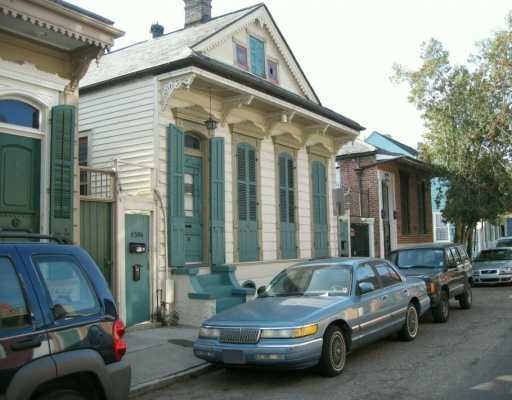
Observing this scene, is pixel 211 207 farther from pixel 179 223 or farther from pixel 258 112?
pixel 258 112

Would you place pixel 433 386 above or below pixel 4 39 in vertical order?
below

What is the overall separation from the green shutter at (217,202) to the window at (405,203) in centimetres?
1354

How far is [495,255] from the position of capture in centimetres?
1981

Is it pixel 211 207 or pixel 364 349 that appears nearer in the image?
pixel 364 349

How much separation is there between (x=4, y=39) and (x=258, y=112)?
6.91 metres

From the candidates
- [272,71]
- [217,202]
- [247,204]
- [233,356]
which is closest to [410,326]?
[233,356]

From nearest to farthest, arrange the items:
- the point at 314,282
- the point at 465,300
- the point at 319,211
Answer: the point at 314,282, the point at 465,300, the point at 319,211

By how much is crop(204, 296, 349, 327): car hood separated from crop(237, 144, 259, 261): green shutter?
5289 mm

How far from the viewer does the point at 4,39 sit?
8.18 m

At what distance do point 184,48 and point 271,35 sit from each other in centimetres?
416

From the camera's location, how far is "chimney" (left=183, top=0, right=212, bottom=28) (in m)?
16.2

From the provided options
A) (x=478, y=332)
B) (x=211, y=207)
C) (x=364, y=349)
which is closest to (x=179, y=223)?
(x=211, y=207)

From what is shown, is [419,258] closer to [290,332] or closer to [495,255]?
[290,332]

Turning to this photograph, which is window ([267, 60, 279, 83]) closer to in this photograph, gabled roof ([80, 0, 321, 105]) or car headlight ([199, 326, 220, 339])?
gabled roof ([80, 0, 321, 105])
